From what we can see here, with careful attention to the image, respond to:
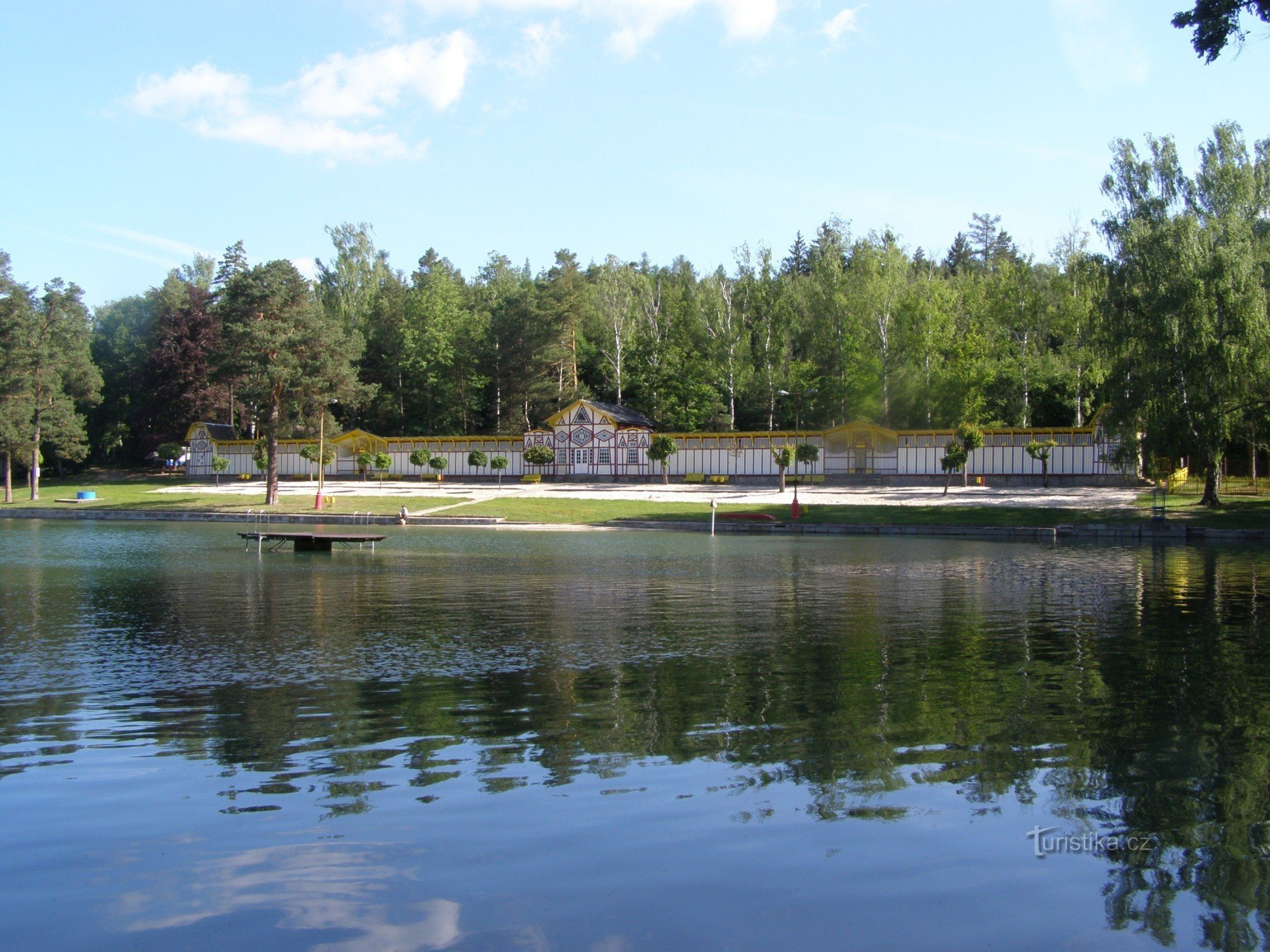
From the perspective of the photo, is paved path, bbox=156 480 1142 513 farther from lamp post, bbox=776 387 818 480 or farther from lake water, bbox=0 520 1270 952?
lake water, bbox=0 520 1270 952

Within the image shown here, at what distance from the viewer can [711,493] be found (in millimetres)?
63938

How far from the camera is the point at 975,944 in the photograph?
6.51 m

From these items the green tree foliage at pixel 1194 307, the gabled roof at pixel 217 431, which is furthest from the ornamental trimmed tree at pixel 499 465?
the green tree foliage at pixel 1194 307

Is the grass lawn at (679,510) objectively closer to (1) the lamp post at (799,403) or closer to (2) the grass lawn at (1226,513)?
(2) the grass lawn at (1226,513)

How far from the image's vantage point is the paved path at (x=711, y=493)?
5528 cm

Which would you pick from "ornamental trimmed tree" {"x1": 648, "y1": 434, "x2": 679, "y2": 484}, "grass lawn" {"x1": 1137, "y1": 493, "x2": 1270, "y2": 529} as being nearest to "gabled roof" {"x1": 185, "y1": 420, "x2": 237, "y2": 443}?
"ornamental trimmed tree" {"x1": 648, "y1": 434, "x2": 679, "y2": 484}

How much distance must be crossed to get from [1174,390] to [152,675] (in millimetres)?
44126

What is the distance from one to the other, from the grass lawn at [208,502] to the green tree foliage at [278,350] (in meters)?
2.66

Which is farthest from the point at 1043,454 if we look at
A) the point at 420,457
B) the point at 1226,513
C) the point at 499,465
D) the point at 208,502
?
the point at 208,502

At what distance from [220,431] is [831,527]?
6143cm

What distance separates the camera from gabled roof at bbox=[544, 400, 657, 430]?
76.7 metres

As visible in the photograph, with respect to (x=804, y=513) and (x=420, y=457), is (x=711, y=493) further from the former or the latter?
(x=420, y=457)

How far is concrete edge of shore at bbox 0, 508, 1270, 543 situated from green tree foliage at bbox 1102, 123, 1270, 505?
3948 mm

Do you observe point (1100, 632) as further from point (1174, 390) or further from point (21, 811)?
point (1174, 390)
